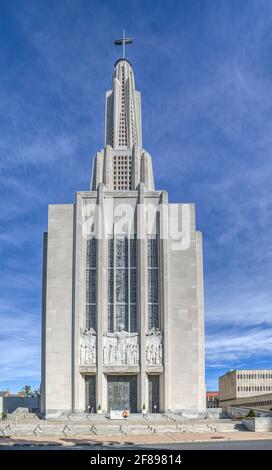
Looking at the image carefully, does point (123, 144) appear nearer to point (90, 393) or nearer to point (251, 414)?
point (90, 393)

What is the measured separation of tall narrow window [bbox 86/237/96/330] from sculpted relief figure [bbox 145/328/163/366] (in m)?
5.22

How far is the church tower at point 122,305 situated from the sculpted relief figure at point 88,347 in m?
0.09

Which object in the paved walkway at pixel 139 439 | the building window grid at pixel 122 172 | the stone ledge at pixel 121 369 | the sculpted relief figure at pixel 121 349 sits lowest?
the paved walkway at pixel 139 439

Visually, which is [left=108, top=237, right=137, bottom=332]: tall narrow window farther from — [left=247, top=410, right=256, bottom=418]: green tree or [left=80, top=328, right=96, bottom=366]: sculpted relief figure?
[left=247, top=410, right=256, bottom=418]: green tree

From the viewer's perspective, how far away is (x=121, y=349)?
50594mm

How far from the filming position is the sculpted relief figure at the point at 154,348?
50375mm

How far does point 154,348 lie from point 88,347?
598 cm

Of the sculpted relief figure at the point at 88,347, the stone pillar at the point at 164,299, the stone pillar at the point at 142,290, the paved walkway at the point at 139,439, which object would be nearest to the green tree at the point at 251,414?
the paved walkway at the point at 139,439

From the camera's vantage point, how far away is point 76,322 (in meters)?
50.7

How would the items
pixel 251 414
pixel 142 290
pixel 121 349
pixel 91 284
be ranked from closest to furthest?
pixel 251 414
pixel 121 349
pixel 142 290
pixel 91 284

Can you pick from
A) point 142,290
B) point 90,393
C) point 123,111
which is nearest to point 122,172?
point 123,111

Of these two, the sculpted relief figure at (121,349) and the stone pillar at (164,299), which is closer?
the stone pillar at (164,299)

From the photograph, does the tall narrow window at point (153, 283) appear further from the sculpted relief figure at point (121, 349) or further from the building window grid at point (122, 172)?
the building window grid at point (122, 172)
